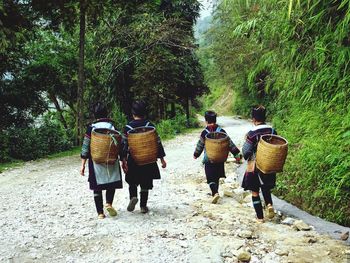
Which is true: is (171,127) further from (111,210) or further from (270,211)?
(270,211)

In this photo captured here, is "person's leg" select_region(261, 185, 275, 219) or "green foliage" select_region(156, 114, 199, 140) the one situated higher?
"person's leg" select_region(261, 185, 275, 219)

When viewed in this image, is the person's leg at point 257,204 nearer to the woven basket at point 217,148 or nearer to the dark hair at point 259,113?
the woven basket at point 217,148

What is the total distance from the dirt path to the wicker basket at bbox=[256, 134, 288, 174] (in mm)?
818

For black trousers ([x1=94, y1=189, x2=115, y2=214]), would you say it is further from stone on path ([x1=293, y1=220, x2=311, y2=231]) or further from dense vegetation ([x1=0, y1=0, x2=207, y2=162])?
dense vegetation ([x1=0, y1=0, x2=207, y2=162])

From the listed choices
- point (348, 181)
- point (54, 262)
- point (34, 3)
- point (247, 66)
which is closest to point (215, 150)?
point (348, 181)

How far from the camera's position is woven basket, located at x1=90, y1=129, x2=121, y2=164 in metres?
5.16

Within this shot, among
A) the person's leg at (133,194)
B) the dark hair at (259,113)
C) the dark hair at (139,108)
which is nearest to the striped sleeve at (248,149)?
the dark hair at (259,113)

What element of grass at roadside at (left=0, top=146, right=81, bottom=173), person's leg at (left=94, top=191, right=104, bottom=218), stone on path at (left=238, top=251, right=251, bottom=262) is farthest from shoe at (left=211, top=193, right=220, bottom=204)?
grass at roadside at (left=0, top=146, right=81, bottom=173)

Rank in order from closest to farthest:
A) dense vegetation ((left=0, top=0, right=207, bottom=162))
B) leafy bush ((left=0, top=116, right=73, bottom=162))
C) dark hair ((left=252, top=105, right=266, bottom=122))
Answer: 1. dark hair ((left=252, top=105, right=266, bottom=122))
2. leafy bush ((left=0, top=116, right=73, bottom=162))
3. dense vegetation ((left=0, top=0, right=207, bottom=162))

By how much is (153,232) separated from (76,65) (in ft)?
37.2

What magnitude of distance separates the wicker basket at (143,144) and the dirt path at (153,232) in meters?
0.87

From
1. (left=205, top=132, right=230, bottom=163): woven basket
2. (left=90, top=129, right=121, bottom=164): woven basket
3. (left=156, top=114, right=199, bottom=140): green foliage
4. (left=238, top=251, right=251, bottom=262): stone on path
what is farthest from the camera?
(left=156, top=114, right=199, bottom=140): green foliage

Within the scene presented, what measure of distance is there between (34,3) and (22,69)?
2486 mm

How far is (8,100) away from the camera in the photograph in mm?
13773
